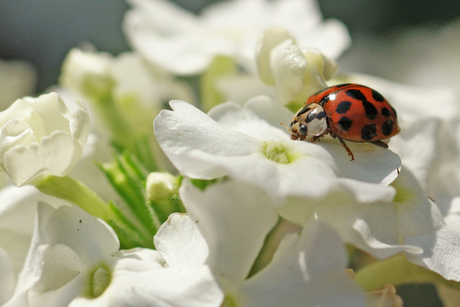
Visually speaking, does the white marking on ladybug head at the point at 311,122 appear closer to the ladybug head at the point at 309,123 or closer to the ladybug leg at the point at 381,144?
the ladybug head at the point at 309,123

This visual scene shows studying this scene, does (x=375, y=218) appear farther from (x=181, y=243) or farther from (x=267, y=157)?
(x=181, y=243)

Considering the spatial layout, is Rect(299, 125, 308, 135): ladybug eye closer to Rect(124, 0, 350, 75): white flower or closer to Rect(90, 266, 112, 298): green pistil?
Rect(90, 266, 112, 298): green pistil

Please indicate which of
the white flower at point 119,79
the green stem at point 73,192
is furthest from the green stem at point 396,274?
the white flower at point 119,79

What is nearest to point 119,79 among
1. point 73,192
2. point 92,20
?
point 73,192

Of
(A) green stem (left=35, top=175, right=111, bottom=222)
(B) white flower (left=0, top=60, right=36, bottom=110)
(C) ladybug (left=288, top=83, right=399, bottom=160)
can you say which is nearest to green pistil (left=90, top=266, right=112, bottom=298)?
(A) green stem (left=35, top=175, right=111, bottom=222)

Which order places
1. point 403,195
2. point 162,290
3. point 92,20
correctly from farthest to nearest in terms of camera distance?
point 92,20 → point 403,195 → point 162,290

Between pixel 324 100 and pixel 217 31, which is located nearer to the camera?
pixel 324 100

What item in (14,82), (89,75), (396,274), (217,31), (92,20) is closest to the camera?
(396,274)

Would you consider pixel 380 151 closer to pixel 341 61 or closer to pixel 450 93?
pixel 450 93
